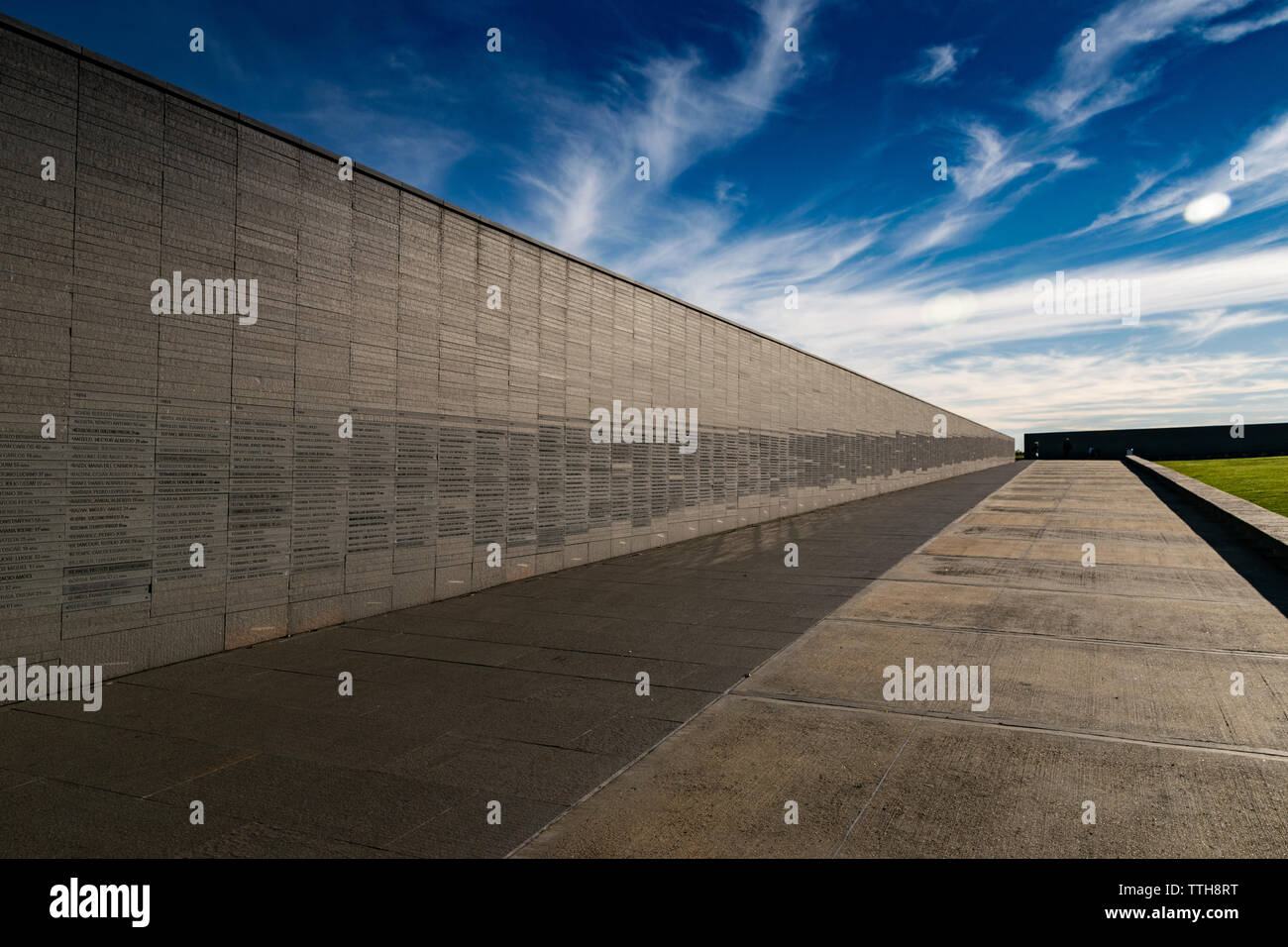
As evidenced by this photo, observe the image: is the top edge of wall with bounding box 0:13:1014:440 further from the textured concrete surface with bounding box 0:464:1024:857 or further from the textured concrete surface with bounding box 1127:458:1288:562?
the textured concrete surface with bounding box 1127:458:1288:562

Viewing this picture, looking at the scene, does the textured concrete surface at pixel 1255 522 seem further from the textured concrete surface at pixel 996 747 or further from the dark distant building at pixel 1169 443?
the dark distant building at pixel 1169 443

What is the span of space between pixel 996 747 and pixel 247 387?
6.58 m

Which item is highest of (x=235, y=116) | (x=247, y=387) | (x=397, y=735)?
(x=235, y=116)

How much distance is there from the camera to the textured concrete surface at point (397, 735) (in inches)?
139

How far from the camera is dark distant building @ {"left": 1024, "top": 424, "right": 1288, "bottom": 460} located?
7119 centimetres

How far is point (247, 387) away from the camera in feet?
22.8

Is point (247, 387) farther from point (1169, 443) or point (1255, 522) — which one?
point (1169, 443)

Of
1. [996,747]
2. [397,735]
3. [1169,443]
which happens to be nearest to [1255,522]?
[996,747]

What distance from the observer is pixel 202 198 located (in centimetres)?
661

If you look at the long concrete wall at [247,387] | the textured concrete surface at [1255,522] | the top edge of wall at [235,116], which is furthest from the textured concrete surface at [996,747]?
the top edge of wall at [235,116]

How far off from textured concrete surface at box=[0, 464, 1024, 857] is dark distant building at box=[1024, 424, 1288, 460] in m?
78.6

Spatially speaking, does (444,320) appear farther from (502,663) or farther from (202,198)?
(502,663)

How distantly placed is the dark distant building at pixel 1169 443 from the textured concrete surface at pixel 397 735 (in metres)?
78.6
